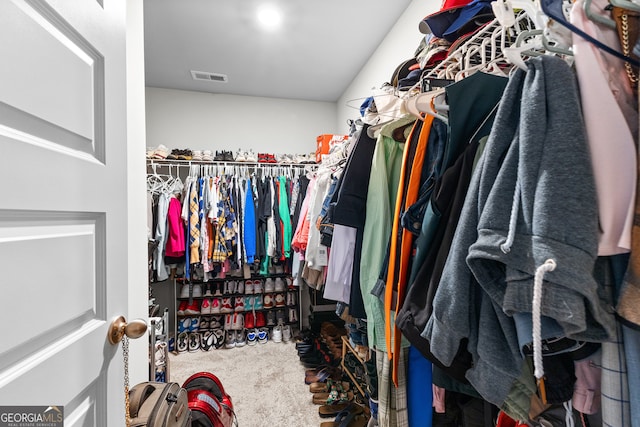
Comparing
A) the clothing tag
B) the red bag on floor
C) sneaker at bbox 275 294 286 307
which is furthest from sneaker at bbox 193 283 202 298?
the clothing tag

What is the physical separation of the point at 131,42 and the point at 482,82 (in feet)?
5.10

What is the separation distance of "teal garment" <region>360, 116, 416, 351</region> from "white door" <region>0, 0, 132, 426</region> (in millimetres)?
768

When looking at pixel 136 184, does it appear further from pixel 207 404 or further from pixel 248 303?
pixel 248 303

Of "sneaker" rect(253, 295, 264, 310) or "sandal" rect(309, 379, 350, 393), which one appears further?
"sneaker" rect(253, 295, 264, 310)

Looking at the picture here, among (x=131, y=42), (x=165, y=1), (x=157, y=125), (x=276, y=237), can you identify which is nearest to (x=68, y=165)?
(x=131, y=42)

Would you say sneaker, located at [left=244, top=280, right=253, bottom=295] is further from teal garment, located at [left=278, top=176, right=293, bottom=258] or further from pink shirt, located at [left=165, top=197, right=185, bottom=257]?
pink shirt, located at [left=165, top=197, right=185, bottom=257]

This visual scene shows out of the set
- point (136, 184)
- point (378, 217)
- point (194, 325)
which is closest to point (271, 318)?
point (194, 325)

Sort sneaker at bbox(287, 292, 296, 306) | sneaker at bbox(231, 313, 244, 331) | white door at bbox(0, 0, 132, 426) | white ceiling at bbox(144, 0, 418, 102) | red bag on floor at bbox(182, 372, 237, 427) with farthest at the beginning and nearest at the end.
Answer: sneaker at bbox(287, 292, 296, 306) → sneaker at bbox(231, 313, 244, 331) → white ceiling at bbox(144, 0, 418, 102) → red bag on floor at bbox(182, 372, 237, 427) → white door at bbox(0, 0, 132, 426)

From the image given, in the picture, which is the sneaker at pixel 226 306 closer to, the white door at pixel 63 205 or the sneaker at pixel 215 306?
the sneaker at pixel 215 306

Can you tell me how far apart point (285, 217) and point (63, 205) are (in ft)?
8.04

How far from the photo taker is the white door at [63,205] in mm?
419

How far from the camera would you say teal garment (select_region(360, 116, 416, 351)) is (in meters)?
1.02

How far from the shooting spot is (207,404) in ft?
4.43

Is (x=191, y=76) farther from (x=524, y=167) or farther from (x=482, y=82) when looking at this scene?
(x=524, y=167)
